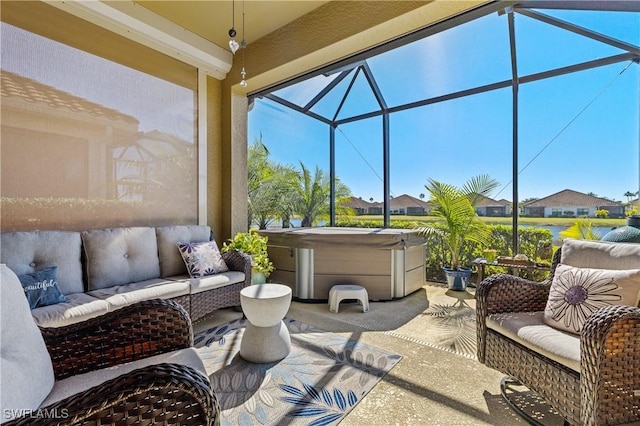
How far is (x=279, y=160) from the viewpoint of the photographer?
20.1ft

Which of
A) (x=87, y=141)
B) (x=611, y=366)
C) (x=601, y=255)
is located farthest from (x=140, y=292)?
(x=601, y=255)

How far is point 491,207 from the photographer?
4586 millimetres

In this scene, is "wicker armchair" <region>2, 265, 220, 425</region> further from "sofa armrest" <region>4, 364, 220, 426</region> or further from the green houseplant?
the green houseplant

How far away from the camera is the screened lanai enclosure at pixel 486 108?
345 cm

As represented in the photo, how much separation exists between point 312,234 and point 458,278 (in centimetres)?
242

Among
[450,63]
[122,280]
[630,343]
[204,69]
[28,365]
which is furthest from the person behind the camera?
[450,63]

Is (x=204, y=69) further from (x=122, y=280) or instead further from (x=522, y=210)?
(x=522, y=210)

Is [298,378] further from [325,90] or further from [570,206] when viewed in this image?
[325,90]

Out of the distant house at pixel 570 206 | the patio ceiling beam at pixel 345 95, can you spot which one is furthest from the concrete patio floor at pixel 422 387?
the patio ceiling beam at pixel 345 95

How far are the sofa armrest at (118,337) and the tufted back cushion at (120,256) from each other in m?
1.66

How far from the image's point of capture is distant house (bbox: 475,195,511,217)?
450cm

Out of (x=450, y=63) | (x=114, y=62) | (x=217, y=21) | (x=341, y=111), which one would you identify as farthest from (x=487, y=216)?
(x=114, y=62)

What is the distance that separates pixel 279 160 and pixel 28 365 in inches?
212

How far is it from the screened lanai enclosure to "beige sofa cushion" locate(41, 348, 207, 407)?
3434mm
